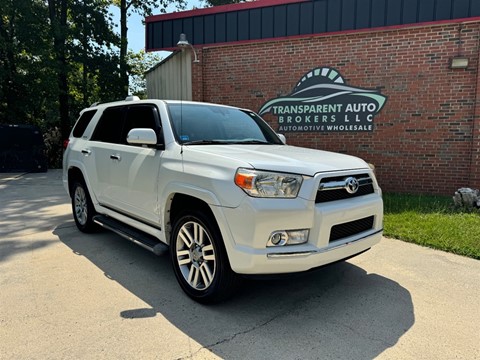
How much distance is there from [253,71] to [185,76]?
2307 mm

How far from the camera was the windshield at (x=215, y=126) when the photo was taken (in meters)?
3.84

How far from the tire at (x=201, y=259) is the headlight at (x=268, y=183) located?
0.47 m

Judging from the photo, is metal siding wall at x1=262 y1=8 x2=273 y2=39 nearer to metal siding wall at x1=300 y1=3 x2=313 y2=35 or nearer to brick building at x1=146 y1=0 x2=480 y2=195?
brick building at x1=146 y1=0 x2=480 y2=195

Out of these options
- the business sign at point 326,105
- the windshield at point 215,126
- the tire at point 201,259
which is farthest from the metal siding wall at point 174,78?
the tire at point 201,259

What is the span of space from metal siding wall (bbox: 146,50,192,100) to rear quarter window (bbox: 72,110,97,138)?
559 centimetres

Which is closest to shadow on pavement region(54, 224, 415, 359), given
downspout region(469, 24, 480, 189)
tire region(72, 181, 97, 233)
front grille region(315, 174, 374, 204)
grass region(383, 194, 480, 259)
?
front grille region(315, 174, 374, 204)

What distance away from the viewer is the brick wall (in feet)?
26.7

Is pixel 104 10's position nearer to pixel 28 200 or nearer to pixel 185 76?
pixel 185 76

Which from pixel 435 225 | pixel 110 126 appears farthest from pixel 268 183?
pixel 435 225

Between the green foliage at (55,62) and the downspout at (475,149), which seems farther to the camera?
the green foliage at (55,62)

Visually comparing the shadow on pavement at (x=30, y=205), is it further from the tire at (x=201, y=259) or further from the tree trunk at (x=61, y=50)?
the tree trunk at (x=61, y=50)

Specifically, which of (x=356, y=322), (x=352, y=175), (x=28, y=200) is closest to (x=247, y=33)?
(x=28, y=200)

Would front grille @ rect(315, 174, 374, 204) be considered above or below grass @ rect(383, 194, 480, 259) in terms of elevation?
above

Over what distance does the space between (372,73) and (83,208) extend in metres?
6.97
